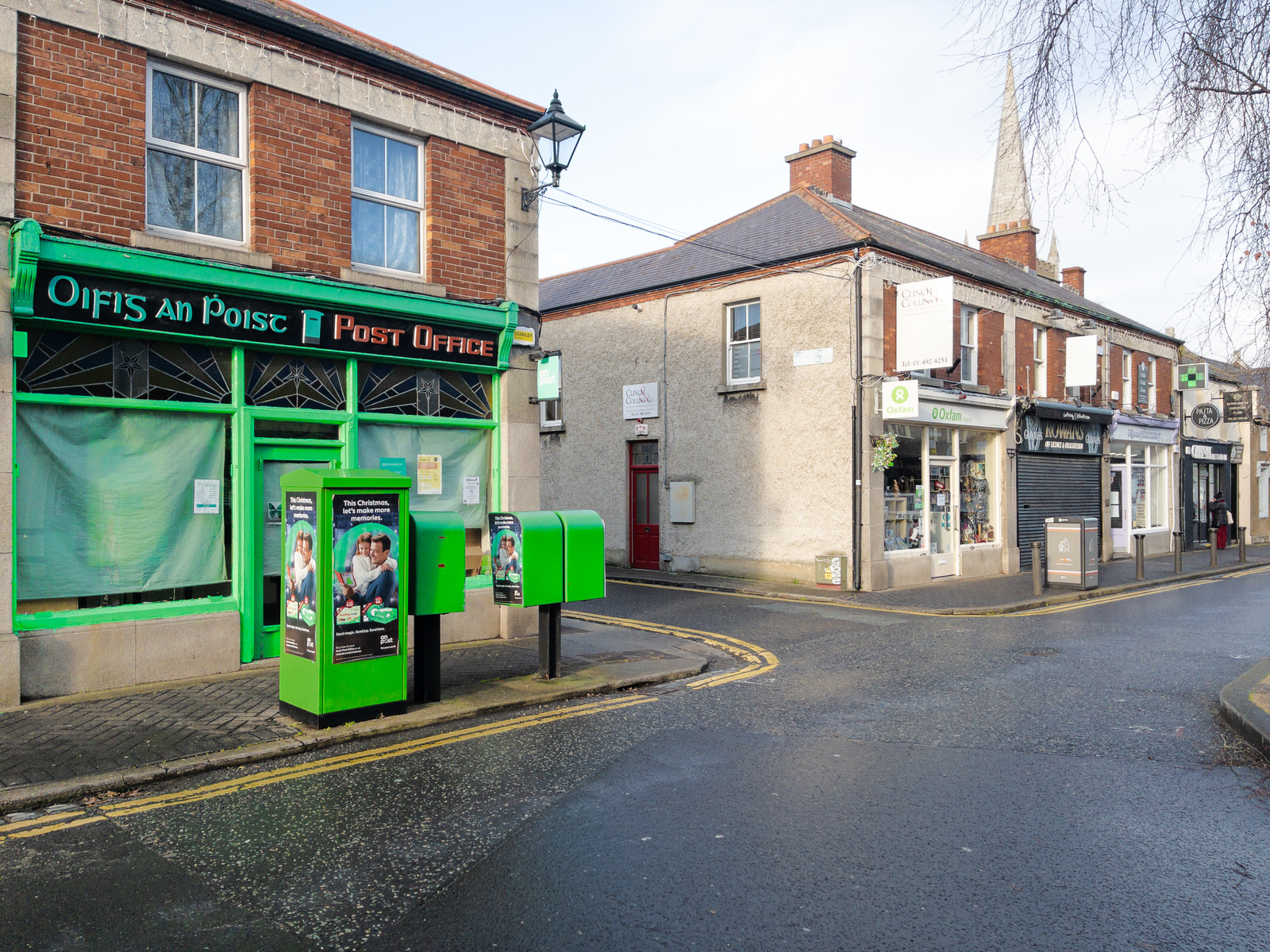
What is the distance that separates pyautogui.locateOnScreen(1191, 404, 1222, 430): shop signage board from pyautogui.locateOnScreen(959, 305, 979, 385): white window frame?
42.5 feet

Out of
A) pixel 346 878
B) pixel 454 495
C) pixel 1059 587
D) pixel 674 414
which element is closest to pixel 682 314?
pixel 674 414

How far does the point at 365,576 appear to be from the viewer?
22.6ft

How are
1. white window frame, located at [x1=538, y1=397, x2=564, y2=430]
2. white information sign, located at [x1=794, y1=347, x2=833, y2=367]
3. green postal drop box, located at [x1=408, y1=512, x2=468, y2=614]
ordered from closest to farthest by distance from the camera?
green postal drop box, located at [x1=408, y1=512, x2=468, y2=614] → white information sign, located at [x1=794, y1=347, x2=833, y2=367] → white window frame, located at [x1=538, y1=397, x2=564, y2=430]

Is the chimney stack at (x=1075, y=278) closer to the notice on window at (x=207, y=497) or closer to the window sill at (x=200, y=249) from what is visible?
the window sill at (x=200, y=249)

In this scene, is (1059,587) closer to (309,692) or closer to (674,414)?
(674,414)

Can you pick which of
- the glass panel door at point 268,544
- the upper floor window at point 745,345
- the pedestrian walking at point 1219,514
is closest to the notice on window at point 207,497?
the glass panel door at point 268,544

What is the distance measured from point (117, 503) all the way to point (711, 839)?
632 centimetres

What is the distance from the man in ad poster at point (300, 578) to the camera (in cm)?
672

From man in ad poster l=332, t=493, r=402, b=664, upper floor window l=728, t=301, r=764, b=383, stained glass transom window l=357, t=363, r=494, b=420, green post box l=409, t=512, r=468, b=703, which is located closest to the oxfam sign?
upper floor window l=728, t=301, r=764, b=383

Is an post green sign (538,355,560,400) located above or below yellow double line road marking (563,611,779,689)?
above

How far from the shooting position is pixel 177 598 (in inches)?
328

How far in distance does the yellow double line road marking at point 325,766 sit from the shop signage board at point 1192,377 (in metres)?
24.3

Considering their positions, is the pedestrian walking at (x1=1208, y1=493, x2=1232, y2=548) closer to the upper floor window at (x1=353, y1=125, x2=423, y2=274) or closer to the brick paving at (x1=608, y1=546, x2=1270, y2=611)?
the brick paving at (x1=608, y1=546, x2=1270, y2=611)

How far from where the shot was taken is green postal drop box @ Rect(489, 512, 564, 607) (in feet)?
26.4
